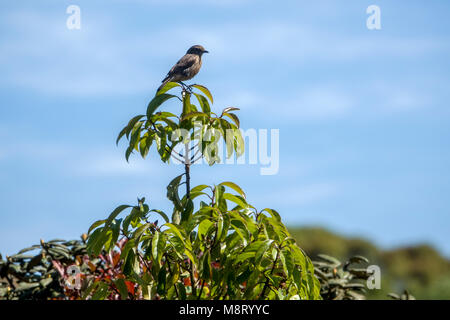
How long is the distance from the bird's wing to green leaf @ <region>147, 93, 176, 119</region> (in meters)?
2.53

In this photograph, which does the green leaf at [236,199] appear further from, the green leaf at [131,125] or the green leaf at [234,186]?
the green leaf at [131,125]

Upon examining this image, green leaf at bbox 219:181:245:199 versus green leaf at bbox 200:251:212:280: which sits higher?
green leaf at bbox 219:181:245:199

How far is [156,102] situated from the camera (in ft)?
12.9

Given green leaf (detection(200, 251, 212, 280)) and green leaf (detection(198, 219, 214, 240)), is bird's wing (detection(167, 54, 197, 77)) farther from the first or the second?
green leaf (detection(200, 251, 212, 280))

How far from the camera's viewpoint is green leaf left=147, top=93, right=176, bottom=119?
12.8ft

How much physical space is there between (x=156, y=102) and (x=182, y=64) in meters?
2.59

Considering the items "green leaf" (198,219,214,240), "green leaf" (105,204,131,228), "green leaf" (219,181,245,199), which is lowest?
"green leaf" (198,219,214,240)

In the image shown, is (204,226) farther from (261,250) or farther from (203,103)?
(203,103)

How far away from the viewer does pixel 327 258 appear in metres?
6.51

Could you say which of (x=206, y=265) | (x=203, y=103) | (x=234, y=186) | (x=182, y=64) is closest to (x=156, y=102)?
(x=203, y=103)

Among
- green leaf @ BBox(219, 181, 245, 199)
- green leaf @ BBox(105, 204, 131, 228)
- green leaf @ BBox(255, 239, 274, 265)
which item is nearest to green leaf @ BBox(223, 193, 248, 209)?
green leaf @ BBox(219, 181, 245, 199)
